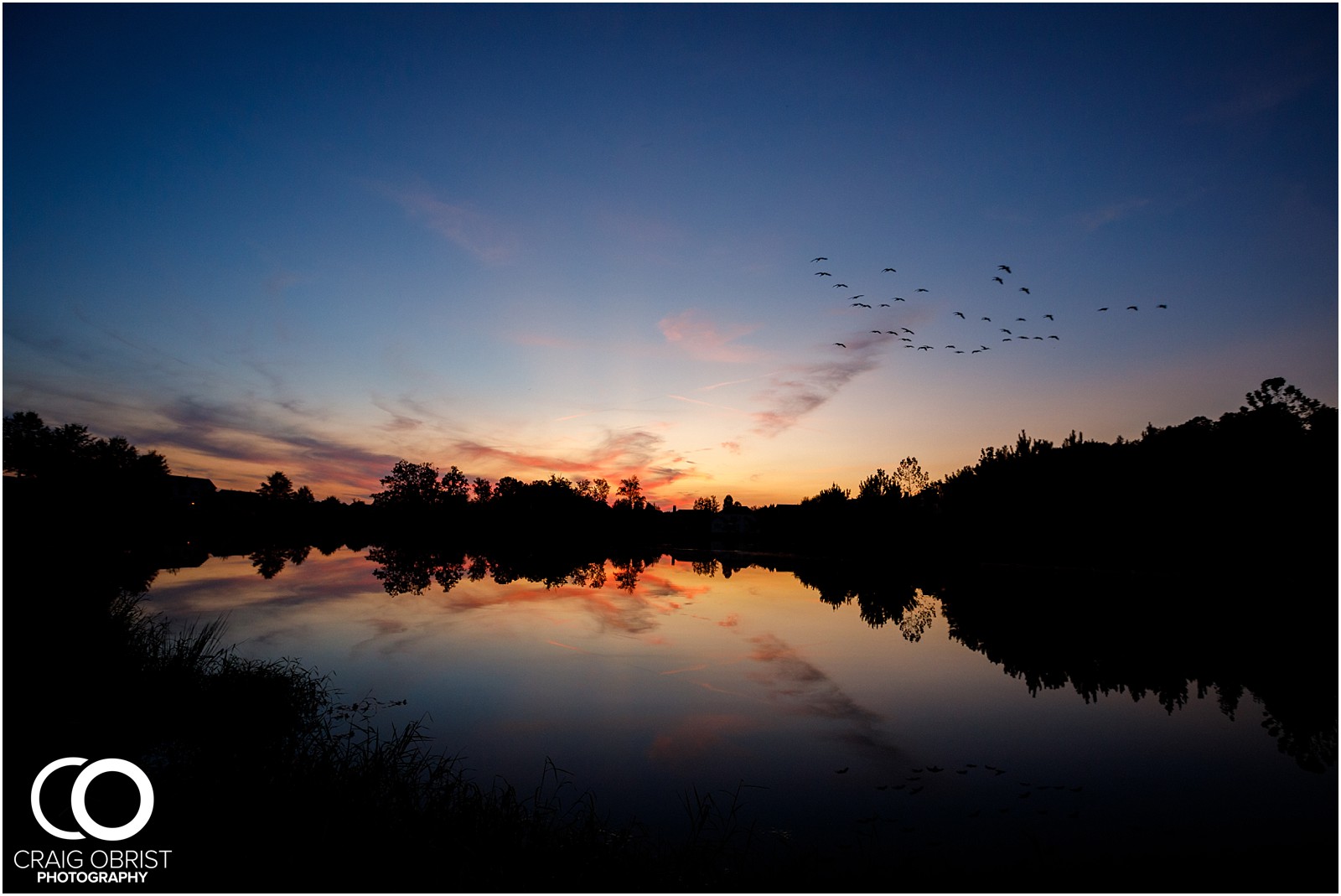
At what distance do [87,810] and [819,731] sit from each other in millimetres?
12533

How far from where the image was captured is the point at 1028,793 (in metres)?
10.5

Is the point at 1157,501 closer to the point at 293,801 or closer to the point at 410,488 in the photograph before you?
the point at 293,801

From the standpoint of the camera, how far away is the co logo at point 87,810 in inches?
270

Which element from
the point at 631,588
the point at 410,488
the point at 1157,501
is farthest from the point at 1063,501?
the point at 410,488

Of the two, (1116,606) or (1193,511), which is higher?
(1193,511)

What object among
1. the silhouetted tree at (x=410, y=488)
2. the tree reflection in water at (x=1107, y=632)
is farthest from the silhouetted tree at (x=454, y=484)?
the tree reflection in water at (x=1107, y=632)

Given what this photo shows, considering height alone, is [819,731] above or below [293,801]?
below

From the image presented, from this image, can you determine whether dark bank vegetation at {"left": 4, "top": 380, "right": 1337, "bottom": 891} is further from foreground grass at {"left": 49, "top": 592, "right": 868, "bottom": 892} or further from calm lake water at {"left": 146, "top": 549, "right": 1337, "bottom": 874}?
calm lake water at {"left": 146, "top": 549, "right": 1337, "bottom": 874}

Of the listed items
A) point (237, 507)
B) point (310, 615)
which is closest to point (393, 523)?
point (237, 507)

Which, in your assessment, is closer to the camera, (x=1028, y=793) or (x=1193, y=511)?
(x=1028, y=793)

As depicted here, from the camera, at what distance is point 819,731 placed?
13883 mm

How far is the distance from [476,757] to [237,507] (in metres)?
150

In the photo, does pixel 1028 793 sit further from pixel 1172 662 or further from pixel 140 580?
pixel 140 580

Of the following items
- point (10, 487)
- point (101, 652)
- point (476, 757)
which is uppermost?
point (10, 487)
